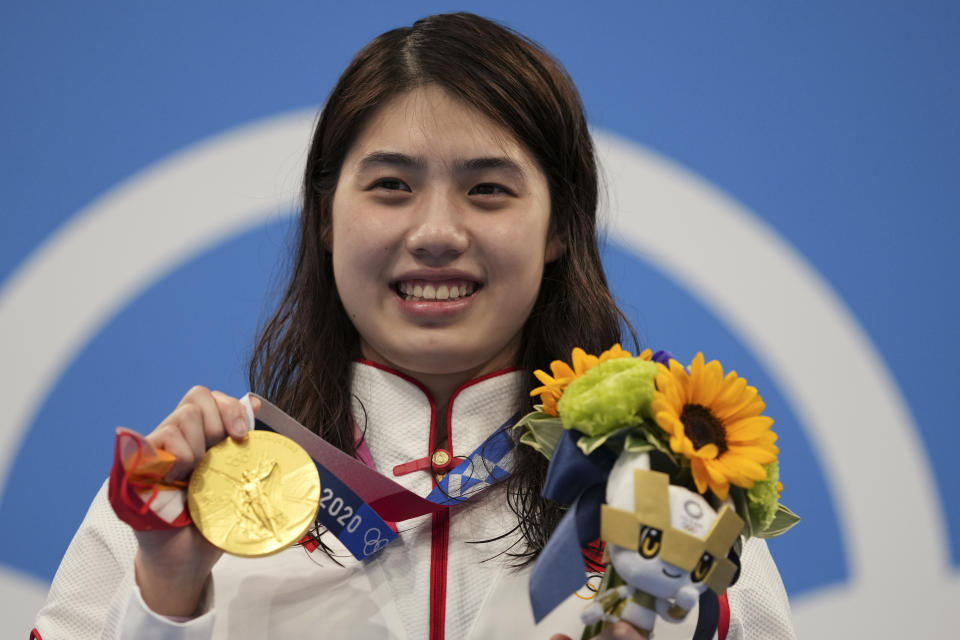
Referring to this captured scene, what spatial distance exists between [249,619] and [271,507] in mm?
219

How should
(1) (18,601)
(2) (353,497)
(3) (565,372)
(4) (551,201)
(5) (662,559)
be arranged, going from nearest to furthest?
(5) (662,559) < (3) (565,372) < (2) (353,497) < (4) (551,201) < (1) (18,601)

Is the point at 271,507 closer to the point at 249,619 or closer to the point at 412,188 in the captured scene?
the point at 249,619

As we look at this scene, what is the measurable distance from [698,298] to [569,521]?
93 centimetres

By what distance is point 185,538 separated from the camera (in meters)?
0.91

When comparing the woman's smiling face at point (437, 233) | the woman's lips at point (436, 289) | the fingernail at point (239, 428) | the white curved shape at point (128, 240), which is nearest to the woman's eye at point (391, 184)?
the woman's smiling face at point (437, 233)

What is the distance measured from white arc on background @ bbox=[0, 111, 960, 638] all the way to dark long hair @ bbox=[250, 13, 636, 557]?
42 cm

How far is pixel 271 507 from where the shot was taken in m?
0.89

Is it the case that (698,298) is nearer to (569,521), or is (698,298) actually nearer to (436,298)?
(436,298)

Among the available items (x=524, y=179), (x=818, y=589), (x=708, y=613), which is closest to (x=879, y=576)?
(x=818, y=589)

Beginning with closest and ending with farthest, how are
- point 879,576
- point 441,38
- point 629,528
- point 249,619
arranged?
point 629,528 → point 249,619 → point 441,38 → point 879,576

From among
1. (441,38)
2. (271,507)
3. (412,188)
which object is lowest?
(271,507)

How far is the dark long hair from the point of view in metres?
1.13

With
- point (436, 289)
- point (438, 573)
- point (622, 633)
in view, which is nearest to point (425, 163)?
point (436, 289)

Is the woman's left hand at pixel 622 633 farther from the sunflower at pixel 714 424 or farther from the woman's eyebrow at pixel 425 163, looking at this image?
the woman's eyebrow at pixel 425 163
